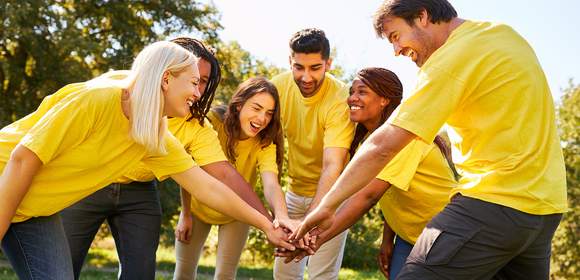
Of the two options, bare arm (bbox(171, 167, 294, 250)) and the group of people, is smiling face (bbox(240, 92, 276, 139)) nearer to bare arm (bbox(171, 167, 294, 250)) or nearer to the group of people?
the group of people

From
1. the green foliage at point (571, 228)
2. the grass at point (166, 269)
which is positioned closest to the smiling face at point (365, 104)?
the grass at point (166, 269)

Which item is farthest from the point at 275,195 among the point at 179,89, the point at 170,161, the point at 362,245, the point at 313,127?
the point at 362,245

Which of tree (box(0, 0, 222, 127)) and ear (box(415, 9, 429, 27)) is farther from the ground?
ear (box(415, 9, 429, 27))

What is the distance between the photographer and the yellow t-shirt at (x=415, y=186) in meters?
4.32

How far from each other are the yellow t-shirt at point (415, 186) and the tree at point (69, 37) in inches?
552

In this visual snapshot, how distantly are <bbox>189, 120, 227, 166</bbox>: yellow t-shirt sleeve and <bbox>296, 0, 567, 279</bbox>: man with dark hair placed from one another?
2.05 m

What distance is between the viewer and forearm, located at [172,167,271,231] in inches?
183

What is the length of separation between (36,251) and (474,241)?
2358mm

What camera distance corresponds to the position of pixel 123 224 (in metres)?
5.12

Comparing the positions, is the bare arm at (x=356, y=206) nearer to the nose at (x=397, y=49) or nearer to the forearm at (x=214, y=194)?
the forearm at (x=214, y=194)

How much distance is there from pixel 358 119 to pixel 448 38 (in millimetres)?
1923

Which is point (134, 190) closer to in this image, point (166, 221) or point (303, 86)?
point (303, 86)

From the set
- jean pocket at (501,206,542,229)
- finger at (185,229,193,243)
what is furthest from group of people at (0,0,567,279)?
finger at (185,229,193,243)

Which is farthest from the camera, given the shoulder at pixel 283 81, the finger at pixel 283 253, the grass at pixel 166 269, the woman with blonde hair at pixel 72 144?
the grass at pixel 166 269
